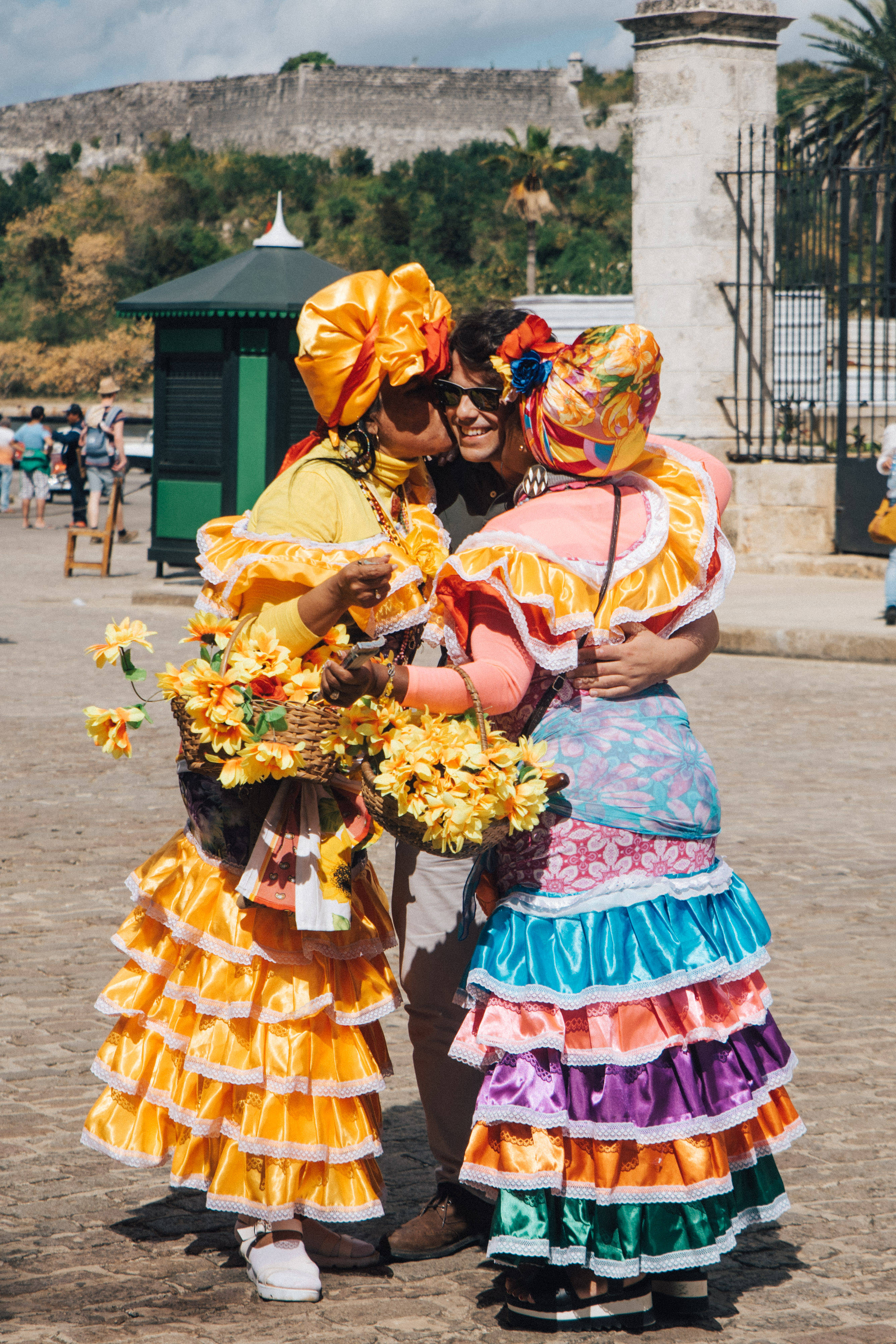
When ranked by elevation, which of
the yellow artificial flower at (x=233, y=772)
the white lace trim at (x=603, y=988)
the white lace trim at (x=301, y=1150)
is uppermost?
the yellow artificial flower at (x=233, y=772)

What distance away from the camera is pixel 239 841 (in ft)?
10.4

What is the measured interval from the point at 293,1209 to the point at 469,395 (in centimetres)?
161

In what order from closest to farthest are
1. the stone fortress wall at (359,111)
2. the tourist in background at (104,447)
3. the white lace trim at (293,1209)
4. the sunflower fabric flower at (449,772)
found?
the sunflower fabric flower at (449,772), the white lace trim at (293,1209), the tourist in background at (104,447), the stone fortress wall at (359,111)

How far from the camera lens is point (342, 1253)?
10.6 feet

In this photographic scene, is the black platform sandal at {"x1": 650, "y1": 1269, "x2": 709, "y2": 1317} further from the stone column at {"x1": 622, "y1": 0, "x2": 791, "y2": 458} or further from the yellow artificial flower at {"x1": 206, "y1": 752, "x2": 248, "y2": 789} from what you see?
the stone column at {"x1": 622, "y1": 0, "x2": 791, "y2": 458}

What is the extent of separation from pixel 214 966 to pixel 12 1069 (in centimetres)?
147

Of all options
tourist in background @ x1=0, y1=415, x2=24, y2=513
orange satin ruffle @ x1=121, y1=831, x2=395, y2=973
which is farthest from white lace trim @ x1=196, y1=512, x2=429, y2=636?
tourist in background @ x1=0, y1=415, x2=24, y2=513

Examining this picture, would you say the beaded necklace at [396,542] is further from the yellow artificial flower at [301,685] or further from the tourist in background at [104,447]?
the tourist in background at [104,447]

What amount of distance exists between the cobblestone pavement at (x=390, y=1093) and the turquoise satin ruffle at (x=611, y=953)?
658 mm

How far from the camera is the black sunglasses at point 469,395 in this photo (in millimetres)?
3297

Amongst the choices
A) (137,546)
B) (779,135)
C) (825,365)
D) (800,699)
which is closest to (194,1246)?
(800,699)

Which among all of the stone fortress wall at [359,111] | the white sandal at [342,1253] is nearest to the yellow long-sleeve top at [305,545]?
the white sandal at [342,1253]

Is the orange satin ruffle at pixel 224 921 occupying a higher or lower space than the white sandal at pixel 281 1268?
higher

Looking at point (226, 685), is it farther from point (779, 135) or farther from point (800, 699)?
point (779, 135)
